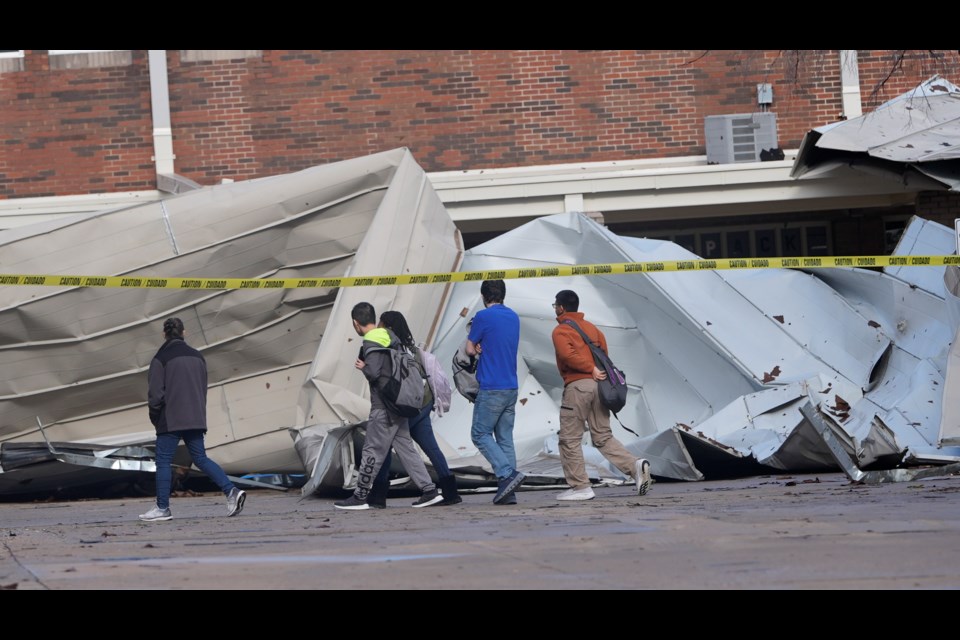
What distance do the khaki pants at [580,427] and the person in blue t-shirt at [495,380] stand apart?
443 mm

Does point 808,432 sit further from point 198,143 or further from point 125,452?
point 198,143

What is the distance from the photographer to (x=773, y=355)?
1247 centimetres

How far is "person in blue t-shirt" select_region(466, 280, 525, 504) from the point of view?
9.56 m

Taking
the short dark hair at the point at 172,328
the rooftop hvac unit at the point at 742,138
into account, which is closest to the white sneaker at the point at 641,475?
the short dark hair at the point at 172,328

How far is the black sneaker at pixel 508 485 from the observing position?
934 cm

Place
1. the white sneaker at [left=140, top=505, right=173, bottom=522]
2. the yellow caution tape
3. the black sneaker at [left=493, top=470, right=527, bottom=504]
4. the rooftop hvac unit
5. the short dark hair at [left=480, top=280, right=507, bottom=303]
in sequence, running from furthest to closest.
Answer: the rooftop hvac unit
the yellow caution tape
the short dark hair at [left=480, top=280, right=507, bottom=303]
the black sneaker at [left=493, top=470, right=527, bottom=504]
the white sneaker at [left=140, top=505, right=173, bottom=522]

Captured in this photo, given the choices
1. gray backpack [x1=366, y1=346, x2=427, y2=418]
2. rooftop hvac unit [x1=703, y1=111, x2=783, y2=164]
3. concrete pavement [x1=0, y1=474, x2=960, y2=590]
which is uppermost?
rooftop hvac unit [x1=703, y1=111, x2=783, y2=164]

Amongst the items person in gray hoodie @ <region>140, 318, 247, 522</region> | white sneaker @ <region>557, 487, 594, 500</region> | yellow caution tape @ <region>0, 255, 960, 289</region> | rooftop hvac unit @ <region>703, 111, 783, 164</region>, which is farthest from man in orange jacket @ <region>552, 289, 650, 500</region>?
rooftop hvac unit @ <region>703, 111, 783, 164</region>

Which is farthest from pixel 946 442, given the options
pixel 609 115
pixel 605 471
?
pixel 609 115

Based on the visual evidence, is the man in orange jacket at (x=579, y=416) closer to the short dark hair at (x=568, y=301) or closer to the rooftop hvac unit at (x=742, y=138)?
the short dark hair at (x=568, y=301)

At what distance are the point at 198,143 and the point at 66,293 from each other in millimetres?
5233

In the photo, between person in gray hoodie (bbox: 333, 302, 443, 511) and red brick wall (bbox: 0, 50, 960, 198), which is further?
red brick wall (bbox: 0, 50, 960, 198)

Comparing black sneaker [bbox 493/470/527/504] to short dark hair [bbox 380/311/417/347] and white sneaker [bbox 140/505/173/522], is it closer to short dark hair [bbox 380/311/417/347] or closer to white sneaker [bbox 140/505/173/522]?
short dark hair [bbox 380/311/417/347]

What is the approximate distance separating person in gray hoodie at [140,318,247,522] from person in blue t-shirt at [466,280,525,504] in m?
1.92
